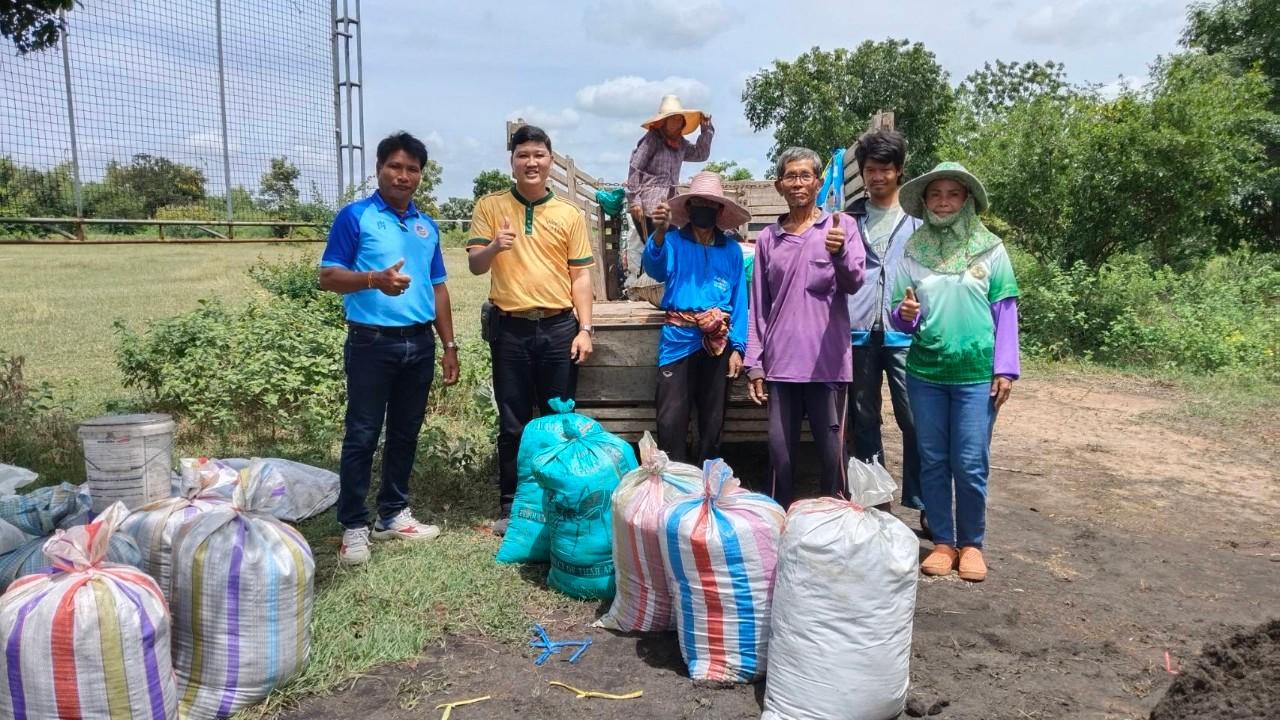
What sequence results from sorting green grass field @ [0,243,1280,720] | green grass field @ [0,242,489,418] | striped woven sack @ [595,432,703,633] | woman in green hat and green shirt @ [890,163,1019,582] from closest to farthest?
striped woven sack @ [595,432,703,633] → green grass field @ [0,243,1280,720] → woman in green hat and green shirt @ [890,163,1019,582] → green grass field @ [0,242,489,418]

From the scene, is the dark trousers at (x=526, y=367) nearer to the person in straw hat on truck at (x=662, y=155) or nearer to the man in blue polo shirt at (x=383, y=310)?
the man in blue polo shirt at (x=383, y=310)

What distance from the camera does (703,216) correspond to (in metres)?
3.62

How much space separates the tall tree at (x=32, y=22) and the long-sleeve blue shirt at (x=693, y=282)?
130 inches

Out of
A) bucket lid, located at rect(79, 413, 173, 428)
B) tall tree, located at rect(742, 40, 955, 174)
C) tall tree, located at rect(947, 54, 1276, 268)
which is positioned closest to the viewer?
bucket lid, located at rect(79, 413, 173, 428)

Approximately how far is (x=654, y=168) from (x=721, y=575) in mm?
3106

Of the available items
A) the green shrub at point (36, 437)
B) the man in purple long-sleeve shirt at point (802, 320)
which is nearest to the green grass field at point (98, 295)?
the green shrub at point (36, 437)

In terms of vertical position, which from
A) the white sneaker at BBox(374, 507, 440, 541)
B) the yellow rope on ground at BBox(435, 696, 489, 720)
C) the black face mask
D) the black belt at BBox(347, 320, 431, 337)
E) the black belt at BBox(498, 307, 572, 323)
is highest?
the black face mask

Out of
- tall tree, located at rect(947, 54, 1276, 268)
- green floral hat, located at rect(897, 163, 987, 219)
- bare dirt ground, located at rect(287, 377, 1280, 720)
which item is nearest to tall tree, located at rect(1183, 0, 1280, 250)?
tall tree, located at rect(947, 54, 1276, 268)

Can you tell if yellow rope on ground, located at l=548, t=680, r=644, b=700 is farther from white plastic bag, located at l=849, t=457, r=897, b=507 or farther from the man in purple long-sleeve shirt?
the man in purple long-sleeve shirt

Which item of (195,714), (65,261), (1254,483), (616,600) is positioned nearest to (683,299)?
(616,600)

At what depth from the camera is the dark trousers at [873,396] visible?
3818mm

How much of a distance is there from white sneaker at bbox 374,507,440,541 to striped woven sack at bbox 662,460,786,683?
1557 mm

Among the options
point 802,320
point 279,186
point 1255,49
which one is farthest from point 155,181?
point 1255,49

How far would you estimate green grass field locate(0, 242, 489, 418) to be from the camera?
7691 mm
